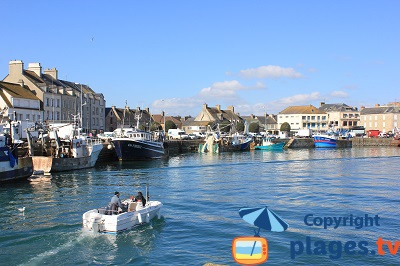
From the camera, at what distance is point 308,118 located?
164000mm

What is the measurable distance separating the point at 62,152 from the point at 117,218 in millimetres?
34029

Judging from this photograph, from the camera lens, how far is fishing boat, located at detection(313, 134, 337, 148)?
12100 cm

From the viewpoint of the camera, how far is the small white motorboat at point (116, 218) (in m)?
21.1

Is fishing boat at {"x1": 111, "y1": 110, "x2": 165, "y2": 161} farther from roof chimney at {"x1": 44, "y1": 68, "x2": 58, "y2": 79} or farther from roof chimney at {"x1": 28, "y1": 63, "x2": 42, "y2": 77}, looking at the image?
roof chimney at {"x1": 44, "y1": 68, "x2": 58, "y2": 79}

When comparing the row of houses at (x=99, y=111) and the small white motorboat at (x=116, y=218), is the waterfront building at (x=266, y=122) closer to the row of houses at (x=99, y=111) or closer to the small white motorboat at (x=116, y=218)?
the row of houses at (x=99, y=111)

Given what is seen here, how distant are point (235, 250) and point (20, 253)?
31.6 ft

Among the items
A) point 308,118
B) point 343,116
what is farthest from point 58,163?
point 343,116

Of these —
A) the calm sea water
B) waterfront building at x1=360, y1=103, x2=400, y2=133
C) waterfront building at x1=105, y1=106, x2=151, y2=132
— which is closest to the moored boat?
the calm sea water

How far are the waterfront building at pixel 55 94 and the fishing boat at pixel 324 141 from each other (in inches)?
2272

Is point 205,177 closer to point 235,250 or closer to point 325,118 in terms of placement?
point 235,250

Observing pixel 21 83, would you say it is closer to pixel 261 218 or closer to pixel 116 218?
pixel 116 218

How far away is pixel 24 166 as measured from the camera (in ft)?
138

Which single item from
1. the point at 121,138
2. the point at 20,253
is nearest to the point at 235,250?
the point at 20,253

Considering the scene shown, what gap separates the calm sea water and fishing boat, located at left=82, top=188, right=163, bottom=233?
34 centimetres
